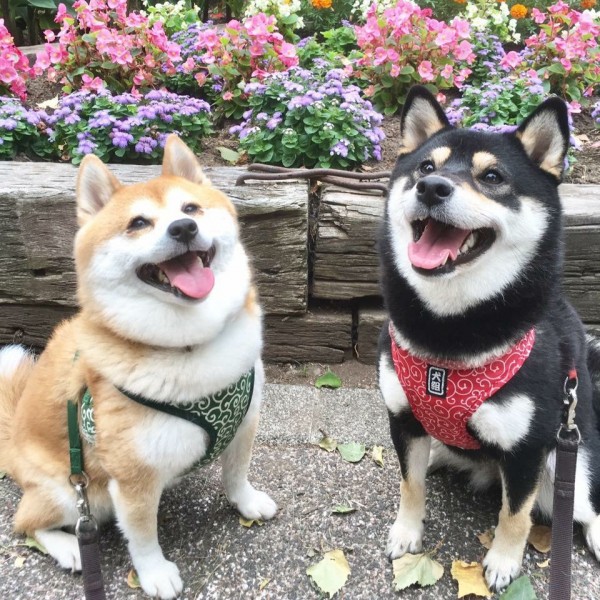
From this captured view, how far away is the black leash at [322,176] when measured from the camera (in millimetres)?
3014

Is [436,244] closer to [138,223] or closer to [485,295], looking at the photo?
[485,295]

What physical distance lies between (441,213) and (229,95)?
2.89 metres

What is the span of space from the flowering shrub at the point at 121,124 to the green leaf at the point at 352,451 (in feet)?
6.88

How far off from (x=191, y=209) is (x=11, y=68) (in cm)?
318

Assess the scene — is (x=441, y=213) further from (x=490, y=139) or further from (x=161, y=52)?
(x=161, y=52)

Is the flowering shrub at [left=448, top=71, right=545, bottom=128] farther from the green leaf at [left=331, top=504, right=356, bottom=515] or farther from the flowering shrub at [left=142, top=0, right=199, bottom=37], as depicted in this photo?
the flowering shrub at [left=142, top=0, right=199, bottom=37]

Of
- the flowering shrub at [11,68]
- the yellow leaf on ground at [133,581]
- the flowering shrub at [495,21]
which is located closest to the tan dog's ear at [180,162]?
the yellow leaf on ground at [133,581]

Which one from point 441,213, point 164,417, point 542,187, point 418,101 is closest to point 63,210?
point 164,417

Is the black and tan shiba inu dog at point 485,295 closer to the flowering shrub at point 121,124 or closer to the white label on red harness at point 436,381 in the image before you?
the white label on red harness at point 436,381

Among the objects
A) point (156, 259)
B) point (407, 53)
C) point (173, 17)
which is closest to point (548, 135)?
point (156, 259)

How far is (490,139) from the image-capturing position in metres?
1.79

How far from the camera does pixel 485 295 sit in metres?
1.73

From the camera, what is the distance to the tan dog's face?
166 cm

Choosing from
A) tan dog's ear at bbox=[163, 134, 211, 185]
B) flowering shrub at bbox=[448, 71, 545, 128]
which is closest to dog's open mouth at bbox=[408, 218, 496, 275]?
tan dog's ear at bbox=[163, 134, 211, 185]
